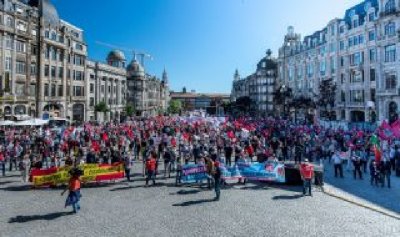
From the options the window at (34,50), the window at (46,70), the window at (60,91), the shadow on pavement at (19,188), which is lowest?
the shadow on pavement at (19,188)

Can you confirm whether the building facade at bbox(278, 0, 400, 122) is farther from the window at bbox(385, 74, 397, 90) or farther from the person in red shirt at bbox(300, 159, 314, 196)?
the person in red shirt at bbox(300, 159, 314, 196)

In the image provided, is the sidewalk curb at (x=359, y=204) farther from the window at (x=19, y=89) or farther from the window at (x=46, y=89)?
the window at (x=46, y=89)

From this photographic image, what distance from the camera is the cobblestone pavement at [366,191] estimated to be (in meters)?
14.5

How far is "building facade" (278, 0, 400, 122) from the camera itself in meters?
48.0

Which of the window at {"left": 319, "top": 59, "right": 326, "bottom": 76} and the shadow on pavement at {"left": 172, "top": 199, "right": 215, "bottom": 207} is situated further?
the window at {"left": 319, "top": 59, "right": 326, "bottom": 76}

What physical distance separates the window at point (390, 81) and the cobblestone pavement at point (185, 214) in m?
37.5

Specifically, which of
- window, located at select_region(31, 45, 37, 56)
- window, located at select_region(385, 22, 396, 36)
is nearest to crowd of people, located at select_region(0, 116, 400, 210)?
window, located at select_region(385, 22, 396, 36)

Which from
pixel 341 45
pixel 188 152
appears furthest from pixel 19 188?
pixel 341 45

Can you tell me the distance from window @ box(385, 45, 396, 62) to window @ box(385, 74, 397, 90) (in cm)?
212

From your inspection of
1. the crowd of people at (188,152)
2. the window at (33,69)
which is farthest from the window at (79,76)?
the crowd of people at (188,152)

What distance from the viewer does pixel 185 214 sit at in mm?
12875

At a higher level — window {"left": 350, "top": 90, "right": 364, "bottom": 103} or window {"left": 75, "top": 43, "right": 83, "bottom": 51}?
window {"left": 75, "top": 43, "right": 83, "bottom": 51}

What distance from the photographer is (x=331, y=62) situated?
64.1 m

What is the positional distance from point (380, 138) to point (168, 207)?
1893 centimetres
